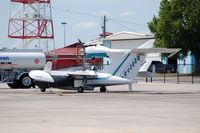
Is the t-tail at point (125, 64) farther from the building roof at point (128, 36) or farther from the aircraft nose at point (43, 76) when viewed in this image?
the building roof at point (128, 36)

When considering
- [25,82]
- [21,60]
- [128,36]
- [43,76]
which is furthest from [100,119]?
[128,36]

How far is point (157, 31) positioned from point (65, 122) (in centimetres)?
6525

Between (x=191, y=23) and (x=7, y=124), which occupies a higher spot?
→ (x=191, y=23)

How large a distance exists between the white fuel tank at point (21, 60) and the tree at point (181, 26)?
36137 millimetres

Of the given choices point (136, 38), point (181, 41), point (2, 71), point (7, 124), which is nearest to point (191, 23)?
point (181, 41)

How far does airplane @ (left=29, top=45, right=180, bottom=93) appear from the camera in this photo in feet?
122

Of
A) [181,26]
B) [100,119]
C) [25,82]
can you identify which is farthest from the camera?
[181,26]

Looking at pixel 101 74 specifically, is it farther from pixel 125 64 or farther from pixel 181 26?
pixel 181 26

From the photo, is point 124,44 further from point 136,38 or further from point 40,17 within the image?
point 40,17

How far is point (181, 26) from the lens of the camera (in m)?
79.8

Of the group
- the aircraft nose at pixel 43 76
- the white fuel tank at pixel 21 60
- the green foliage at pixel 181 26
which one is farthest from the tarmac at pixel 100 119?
the green foliage at pixel 181 26

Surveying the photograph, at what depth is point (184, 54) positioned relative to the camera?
80.4 m

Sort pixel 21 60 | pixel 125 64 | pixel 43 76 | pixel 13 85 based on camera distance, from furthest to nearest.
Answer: pixel 21 60 < pixel 13 85 < pixel 125 64 < pixel 43 76

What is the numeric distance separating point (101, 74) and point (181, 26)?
44.1 m
